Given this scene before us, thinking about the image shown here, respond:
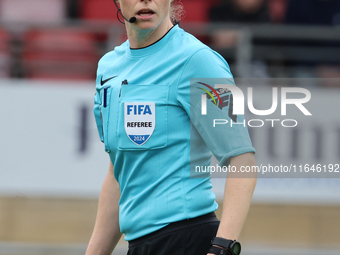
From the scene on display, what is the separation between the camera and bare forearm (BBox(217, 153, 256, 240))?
5.22 ft

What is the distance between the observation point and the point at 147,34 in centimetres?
189

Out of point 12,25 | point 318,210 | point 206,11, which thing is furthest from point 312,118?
point 12,25

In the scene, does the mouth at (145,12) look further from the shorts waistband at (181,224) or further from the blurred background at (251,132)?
the blurred background at (251,132)

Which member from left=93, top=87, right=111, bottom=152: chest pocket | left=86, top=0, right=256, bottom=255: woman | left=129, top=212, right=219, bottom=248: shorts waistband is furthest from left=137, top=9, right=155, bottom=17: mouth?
left=129, top=212, right=219, bottom=248: shorts waistband

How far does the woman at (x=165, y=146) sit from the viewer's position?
169 cm

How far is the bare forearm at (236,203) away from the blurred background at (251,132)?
170 inches

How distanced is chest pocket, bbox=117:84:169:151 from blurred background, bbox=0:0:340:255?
165 inches

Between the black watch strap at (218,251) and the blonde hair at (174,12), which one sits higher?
the blonde hair at (174,12)

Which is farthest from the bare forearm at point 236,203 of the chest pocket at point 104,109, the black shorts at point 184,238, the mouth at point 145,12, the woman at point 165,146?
the mouth at point 145,12

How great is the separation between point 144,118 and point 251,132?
14.0ft

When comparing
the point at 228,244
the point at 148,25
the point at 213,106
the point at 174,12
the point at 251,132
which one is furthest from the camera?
the point at 251,132

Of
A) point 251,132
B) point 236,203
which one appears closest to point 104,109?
point 236,203

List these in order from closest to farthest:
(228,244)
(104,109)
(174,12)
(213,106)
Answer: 1. (228,244)
2. (213,106)
3. (104,109)
4. (174,12)

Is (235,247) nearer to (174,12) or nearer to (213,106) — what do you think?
(213,106)
